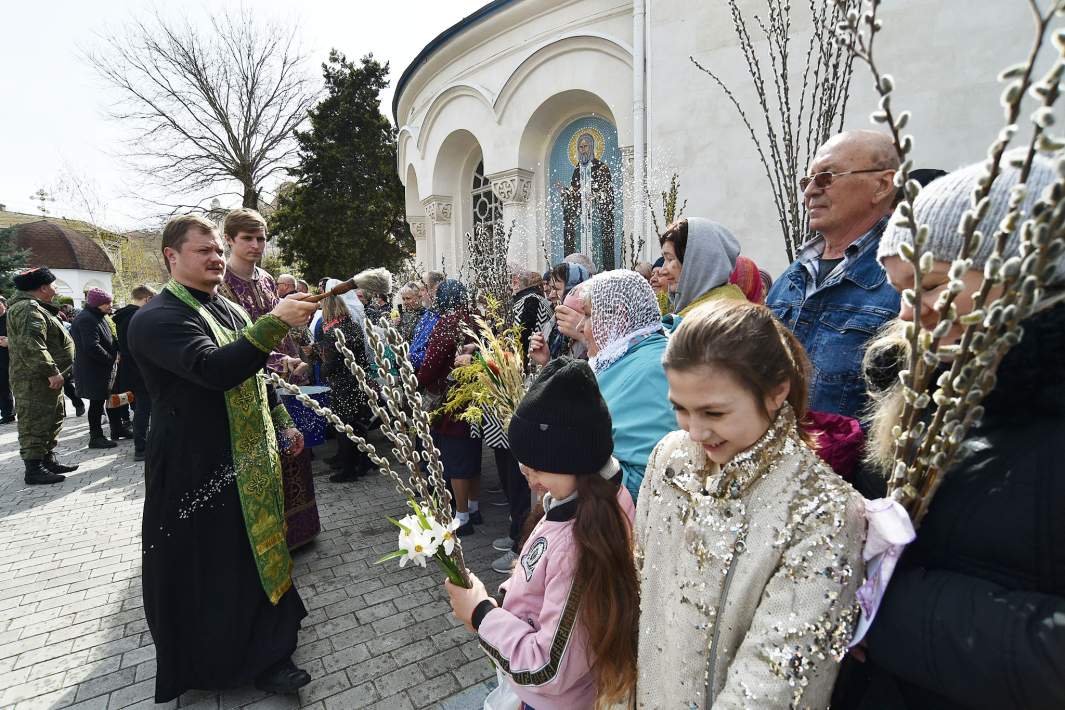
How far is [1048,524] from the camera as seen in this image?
0.85 m

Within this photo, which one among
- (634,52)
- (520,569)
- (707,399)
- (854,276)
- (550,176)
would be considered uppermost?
(634,52)

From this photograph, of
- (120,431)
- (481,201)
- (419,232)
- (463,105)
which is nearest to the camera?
(120,431)

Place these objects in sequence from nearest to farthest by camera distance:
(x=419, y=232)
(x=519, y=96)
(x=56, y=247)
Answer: (x=519, y=96) → (x=419, y=232) → (x=56, y=247)

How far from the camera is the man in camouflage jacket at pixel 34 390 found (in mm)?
5949

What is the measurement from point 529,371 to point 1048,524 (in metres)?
2.99

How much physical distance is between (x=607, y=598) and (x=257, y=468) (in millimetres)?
1959

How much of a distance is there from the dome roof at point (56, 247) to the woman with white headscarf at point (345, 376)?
33510 mm

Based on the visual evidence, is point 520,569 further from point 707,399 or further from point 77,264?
point 77,264

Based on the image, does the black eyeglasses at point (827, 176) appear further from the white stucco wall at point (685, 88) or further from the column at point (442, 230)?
the column at point (442, 230)

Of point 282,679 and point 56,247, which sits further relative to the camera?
point 56,247

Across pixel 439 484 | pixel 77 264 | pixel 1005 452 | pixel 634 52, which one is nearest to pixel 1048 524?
pixel 1005 452

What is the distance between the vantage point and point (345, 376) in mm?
5273

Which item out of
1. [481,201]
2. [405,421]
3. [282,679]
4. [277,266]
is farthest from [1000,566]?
[277,266]

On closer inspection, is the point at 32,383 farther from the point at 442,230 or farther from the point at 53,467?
the point at 442,230
